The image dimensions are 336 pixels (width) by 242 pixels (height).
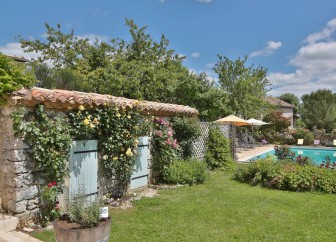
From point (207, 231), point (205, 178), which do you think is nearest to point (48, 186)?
point (207, 231)

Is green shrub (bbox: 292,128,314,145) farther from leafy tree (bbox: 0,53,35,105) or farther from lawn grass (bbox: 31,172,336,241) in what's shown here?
leafy tree (bbox: 0,53,35,105)

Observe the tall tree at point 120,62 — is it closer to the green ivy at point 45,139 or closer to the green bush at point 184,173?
the green bush at point 184,173

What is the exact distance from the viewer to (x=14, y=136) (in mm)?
5250

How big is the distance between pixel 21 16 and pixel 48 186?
983 cm

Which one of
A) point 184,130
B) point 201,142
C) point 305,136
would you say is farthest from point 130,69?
point 305,136

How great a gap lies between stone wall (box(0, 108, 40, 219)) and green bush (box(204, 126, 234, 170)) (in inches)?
306

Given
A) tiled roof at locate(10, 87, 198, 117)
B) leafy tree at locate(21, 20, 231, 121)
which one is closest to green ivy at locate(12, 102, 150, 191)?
tiled roof at locate(10, 87, 198, 117)

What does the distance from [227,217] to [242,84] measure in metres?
18.3

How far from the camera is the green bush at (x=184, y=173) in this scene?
9.13 metres

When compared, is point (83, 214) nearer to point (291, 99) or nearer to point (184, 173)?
point (184, 173)

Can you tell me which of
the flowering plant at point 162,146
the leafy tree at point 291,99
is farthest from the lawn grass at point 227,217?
the leafy tree at point 291,99

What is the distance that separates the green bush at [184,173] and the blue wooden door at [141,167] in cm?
81

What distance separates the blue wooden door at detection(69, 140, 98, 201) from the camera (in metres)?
6.13

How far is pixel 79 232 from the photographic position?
3.39 m
